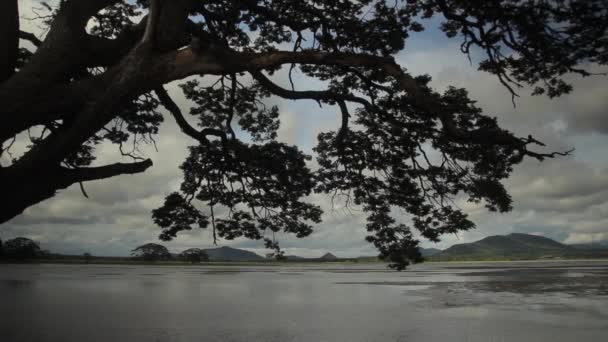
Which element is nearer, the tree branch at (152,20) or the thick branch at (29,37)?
the tree branch at (152,20)

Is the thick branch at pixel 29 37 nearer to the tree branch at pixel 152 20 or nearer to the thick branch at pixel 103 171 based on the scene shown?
the thick branch at pixel 103 171

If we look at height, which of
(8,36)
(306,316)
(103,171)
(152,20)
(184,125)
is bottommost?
(306,316)

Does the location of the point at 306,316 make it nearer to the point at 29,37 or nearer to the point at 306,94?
the point at 306,94

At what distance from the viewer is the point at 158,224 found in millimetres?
10539

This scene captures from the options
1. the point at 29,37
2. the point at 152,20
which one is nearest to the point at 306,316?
the point at 152,20

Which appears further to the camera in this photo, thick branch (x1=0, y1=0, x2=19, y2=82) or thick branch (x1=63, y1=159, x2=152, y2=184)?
thick branch (x1=63, y1=159, x2=152, y2=184)

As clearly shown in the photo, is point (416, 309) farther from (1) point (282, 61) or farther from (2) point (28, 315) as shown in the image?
(2) point (28, 315)

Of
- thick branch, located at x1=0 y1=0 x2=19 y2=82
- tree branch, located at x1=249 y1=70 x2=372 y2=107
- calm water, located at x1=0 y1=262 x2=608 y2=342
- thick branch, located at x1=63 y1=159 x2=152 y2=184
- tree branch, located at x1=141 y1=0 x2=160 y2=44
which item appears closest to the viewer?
calm water, located at x1=0 y1=262 x2=608 y2=342

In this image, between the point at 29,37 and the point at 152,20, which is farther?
the point at 29,37

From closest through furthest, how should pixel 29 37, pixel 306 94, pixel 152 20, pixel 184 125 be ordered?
pixel 152 20, pixel 306 94, pixel 29 37, pixel 184 125

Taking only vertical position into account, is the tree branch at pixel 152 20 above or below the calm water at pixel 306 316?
above

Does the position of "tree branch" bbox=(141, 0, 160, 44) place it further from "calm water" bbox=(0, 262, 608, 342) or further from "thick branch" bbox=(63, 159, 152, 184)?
"calm water" bbox=(0, 262, 608, 342)

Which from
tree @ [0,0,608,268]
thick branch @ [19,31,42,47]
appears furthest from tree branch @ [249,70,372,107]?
thick branch @ [19,31,42,47]

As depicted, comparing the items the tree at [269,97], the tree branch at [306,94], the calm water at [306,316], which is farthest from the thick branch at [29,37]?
the calm water at [306,316]
